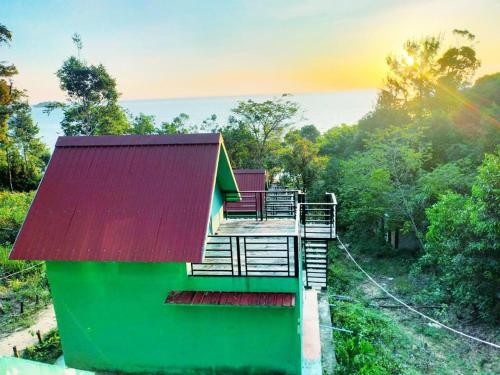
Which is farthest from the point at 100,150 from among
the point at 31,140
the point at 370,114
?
the point at 31,140

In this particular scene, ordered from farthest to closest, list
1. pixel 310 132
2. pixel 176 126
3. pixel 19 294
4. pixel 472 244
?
pixel 310 132 → pixel 176 126 → pixel 19 294 → pixel 472 244

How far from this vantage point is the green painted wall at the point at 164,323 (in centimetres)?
651

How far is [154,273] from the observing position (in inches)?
256

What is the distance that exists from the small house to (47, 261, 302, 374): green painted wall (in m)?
0.02

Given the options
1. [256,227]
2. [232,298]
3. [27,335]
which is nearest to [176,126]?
[27,335]

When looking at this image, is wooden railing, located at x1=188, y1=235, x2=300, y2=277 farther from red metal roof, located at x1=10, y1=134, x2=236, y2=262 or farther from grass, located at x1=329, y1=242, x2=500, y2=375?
grass, located at x1=329, y1=242, x2=500, y2=375

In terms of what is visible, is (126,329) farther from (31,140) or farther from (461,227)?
(31,140)

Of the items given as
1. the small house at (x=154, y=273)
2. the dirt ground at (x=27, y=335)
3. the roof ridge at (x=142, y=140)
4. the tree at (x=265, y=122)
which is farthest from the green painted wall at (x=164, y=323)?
the tree at (x=265, y=122)

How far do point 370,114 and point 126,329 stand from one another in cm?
2990

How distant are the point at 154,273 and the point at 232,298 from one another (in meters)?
1.59

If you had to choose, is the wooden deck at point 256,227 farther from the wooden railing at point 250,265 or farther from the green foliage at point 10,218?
the green foliage at point 10,218

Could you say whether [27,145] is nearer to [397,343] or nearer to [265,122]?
[265,122]

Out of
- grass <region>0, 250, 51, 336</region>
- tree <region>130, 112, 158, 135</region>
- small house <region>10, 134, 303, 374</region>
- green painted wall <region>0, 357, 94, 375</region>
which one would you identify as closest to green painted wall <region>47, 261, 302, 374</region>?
small house <region>10, 134, 303, 374</region>

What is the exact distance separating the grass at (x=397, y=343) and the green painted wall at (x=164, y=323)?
2234 mm
